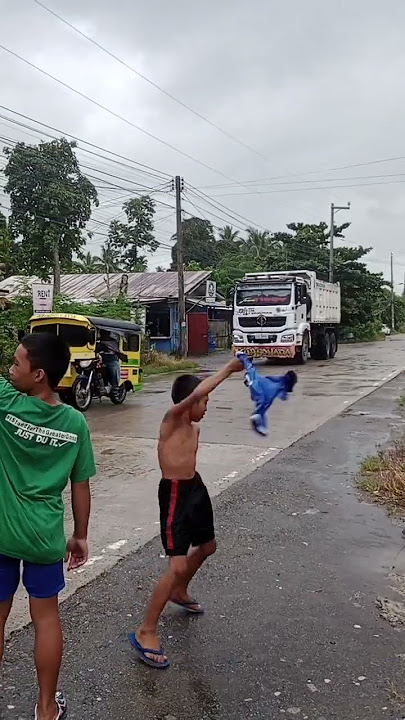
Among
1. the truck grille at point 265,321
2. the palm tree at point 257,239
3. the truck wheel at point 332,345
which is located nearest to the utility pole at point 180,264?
the truck grille at point 265,321

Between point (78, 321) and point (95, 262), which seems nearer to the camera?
point (78, 321)

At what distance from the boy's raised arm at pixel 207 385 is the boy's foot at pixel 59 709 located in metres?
1.39

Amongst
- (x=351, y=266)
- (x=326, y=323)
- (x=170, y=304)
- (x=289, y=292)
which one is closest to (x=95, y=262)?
(x=351, y=266)

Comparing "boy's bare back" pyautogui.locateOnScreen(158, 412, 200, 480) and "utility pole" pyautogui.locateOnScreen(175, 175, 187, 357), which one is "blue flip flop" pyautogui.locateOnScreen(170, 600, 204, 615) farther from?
"utility pole" pyautogui.locateOnScreen(175, 175, 187, 357)

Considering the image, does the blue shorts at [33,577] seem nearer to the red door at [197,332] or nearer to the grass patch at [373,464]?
the grass patch at [373,464]

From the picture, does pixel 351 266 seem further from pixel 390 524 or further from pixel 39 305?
pixel 390 524

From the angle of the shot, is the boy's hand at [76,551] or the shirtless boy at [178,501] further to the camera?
the shirtless boy at [178,501]

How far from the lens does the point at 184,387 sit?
3766mm

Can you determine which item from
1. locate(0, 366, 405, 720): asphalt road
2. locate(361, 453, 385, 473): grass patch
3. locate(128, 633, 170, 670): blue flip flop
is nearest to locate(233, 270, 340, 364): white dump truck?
locate(361, 453, 385, 473): grass patch

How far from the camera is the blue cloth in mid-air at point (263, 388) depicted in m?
3.37

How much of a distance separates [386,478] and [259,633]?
3600 mm

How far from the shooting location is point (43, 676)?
2885 millimetres

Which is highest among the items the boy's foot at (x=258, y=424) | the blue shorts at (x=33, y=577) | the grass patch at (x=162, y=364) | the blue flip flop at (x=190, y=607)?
the boy's foot at (x=258, y=424)

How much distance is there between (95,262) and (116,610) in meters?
52.9
